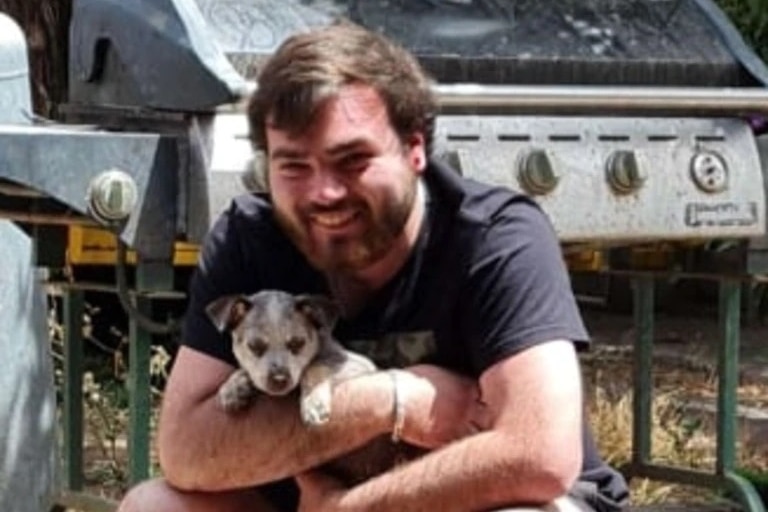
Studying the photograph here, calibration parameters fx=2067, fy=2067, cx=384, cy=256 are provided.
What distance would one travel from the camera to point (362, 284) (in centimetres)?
337

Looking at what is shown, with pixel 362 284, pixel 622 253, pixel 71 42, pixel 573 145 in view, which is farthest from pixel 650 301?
pixel 362 284

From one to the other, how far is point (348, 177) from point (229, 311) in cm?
30

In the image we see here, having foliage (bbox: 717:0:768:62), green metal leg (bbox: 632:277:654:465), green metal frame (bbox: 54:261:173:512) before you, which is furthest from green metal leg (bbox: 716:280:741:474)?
foliage (bbox: 717:0:768:62)

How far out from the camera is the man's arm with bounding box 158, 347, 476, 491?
3.26m

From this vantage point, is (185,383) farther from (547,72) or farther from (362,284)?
(547,72)

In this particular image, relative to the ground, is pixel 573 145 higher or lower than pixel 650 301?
higher

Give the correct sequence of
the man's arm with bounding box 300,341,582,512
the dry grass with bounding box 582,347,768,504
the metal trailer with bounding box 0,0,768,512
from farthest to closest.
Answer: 1. the dry grass with bounding box 582,347,768,504
2. the metal trailer with bounding box 0,0,768,512
3. the man's arm with bounding box 300,341,582,512

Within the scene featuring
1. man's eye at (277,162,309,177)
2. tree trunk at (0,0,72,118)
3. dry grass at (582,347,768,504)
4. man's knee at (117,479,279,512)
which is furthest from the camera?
tree trunk at (0,0,72,118)

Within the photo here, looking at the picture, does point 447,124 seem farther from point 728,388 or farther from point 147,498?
point 728,388

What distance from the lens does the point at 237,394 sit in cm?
332

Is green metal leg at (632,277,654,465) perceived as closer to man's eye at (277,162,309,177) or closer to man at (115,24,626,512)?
man at (115,24,626,512)

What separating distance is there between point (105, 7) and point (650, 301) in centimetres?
192

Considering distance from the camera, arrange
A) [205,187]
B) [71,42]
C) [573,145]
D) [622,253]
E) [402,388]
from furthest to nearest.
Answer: [622,253] → [71,42] → [573,145] → [205,187] → [402,388]

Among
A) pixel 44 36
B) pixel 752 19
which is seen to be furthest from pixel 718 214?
pixel 44 36
